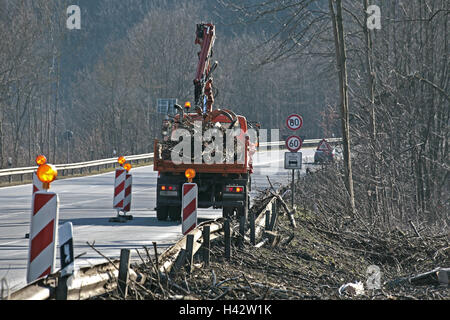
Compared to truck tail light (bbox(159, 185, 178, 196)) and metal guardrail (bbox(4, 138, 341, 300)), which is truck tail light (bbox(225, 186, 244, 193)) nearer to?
truck tail light (bbox(159, 185, 178, 196))

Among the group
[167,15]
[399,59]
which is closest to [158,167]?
[399,59]

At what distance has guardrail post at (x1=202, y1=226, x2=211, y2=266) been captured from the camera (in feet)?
30.2

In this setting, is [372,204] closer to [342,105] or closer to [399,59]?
[342,105]

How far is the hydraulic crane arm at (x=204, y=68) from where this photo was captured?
2053cm

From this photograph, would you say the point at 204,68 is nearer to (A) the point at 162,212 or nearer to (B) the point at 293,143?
(B) the point at 293,143

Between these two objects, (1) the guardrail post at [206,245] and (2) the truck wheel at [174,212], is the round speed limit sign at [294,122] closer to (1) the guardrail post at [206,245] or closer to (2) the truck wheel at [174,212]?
(2) the truck wheel at [174,212]

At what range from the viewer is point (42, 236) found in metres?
7.25

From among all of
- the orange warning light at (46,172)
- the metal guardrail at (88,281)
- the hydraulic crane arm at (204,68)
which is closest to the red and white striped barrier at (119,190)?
the hydraulic crane arm at (204,68)

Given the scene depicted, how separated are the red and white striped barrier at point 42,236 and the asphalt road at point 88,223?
1.15 ft

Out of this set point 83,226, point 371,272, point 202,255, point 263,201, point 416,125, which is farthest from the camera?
point 416,125

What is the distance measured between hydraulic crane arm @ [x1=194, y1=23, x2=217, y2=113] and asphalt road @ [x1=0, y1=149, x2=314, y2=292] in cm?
303

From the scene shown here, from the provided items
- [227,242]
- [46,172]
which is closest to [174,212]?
[227,242]

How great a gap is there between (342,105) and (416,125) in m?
6.00

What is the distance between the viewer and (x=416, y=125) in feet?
86.6
